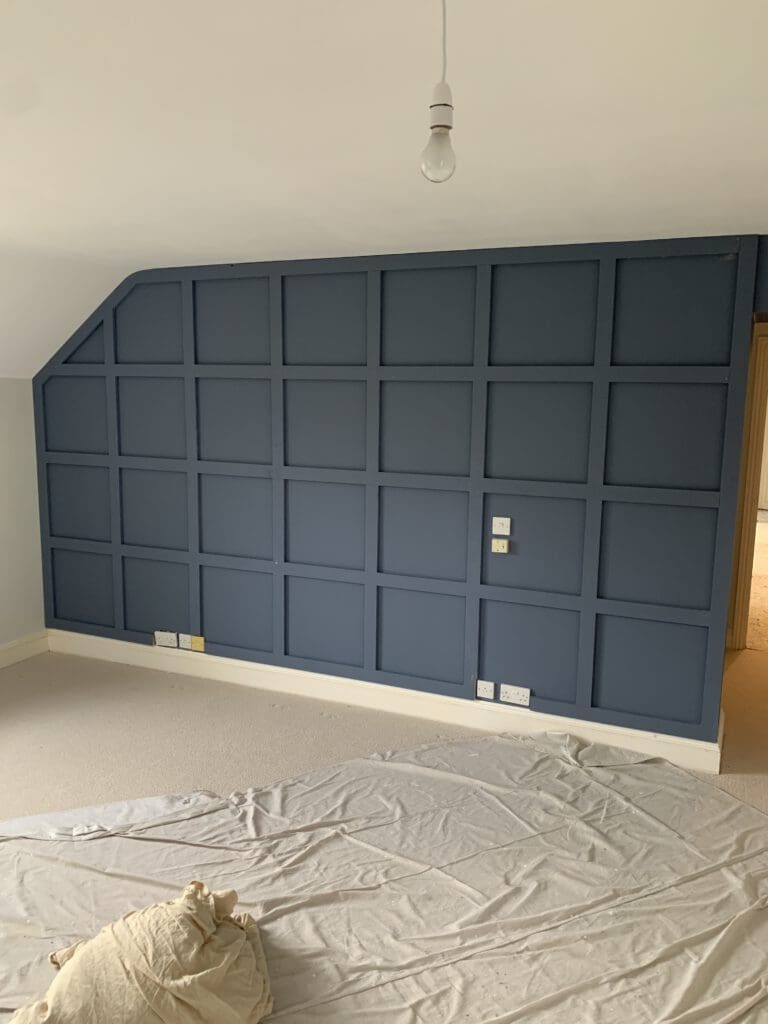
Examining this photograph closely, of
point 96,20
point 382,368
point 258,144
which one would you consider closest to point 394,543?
point 382,368

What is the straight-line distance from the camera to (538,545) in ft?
12.1

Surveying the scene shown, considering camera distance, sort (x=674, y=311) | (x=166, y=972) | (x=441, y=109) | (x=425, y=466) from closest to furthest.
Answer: (x=441, y=109), (x=166, y=972), (x=674, y=311), (x=425, y=466)

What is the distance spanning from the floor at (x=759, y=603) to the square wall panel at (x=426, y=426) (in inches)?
106

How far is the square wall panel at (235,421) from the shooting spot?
13.7 ft

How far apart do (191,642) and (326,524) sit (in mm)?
1108

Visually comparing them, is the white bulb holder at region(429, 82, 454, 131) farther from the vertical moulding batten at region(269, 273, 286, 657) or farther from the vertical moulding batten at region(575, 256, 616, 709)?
the vertical moulding batten at region(269, 273, 286, 657)

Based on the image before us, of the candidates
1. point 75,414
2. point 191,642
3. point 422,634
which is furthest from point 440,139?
point 75,414

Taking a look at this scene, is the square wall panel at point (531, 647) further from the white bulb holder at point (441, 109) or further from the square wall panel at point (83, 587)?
the white bulb holder at point (441, 109)

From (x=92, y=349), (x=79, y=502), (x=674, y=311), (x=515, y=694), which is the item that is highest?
(x=674, y=311)

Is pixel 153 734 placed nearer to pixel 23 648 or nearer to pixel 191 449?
pixel 23 648

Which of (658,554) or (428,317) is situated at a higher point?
(428,317)

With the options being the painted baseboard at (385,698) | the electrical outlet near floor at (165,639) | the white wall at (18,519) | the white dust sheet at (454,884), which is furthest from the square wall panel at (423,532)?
the white wall at (18,519)

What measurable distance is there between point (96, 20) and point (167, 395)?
2872 millimetres

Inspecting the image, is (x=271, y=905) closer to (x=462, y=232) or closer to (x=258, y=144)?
(x=258, y=144)
